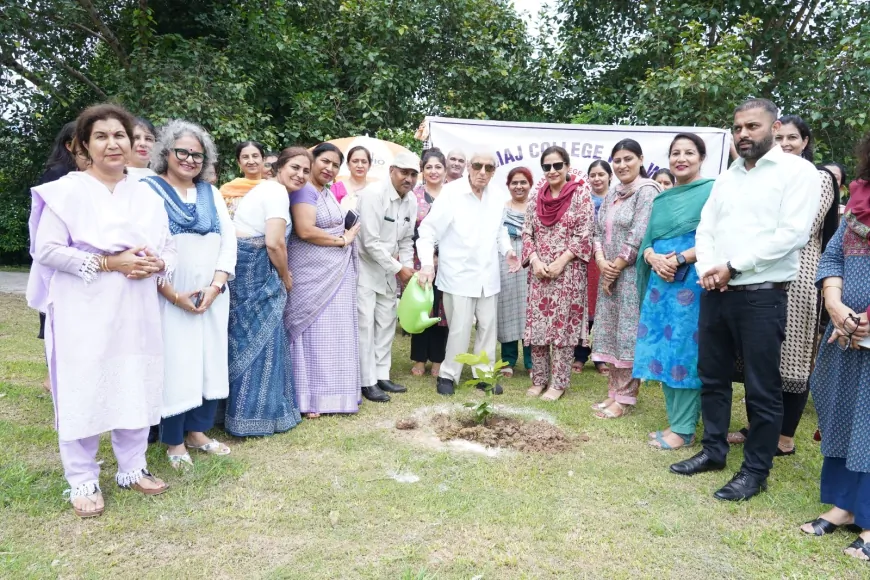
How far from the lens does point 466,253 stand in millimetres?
4887

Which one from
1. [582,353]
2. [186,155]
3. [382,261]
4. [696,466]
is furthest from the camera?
[582,353]

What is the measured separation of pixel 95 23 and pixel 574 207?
858 centimetres

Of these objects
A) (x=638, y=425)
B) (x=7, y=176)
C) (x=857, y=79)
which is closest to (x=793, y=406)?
(x=638, y=425)

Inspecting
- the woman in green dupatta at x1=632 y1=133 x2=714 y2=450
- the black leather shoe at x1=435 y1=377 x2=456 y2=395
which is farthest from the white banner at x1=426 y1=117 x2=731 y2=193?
the woman in green dupatta at x1=632 y1=133 x2=714 y2=450

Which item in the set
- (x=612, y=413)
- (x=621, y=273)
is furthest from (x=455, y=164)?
(x=612, y=413)

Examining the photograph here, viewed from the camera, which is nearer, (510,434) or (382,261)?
(510,434)

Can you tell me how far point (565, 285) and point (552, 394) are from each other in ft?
2.81

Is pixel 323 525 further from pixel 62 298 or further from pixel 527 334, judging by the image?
pixel 527 334

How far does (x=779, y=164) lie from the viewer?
300 cm

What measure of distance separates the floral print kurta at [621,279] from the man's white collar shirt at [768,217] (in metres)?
1.01

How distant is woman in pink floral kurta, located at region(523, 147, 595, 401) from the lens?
462 cm

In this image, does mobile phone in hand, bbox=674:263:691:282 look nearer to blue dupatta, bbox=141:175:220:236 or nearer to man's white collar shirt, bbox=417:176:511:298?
man's white collar shirt, bbox=417:176:511:298

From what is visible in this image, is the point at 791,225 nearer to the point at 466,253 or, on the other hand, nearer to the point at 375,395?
the point at 466,253

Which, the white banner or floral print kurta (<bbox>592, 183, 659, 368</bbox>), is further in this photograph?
the white banner
